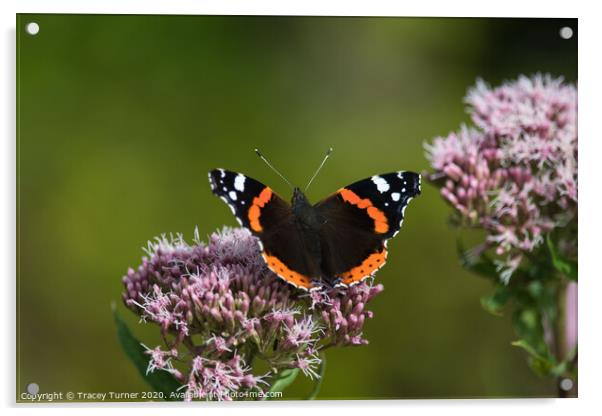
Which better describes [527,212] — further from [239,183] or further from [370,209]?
[239,183]

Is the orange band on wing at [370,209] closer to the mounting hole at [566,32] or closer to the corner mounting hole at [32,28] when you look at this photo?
the mounting hole at [566,32]

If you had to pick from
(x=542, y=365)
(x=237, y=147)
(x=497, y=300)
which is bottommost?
(x=542, y=365)

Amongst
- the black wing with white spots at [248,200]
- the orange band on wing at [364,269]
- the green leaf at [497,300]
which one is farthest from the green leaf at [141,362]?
the green leaf at [497,300]

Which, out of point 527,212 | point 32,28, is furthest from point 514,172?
point 32,28

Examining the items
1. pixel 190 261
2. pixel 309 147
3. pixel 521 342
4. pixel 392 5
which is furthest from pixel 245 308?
pixel 392 5

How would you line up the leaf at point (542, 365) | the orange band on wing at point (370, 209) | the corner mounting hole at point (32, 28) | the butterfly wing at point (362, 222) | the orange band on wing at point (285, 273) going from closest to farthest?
the orange band on wing at point (285, 273)
the butterfly wing at point (362, 222)
the orange band on wing at point (370, 209)
the leaf at point (542, 365)
the corner mounting hole at point (32, 28)

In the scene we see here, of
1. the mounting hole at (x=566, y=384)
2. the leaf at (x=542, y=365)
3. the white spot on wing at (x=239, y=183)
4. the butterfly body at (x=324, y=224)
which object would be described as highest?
the white spot on wing at (x=239, y=183)

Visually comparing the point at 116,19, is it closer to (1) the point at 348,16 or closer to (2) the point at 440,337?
(1) the point at 348,16

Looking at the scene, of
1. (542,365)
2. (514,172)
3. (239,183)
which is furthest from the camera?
(514,172)
